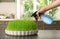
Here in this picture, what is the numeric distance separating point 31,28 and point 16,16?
295 cm

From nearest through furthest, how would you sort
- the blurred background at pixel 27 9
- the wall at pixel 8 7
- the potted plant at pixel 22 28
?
the potted plant at pixel 22 28
the blurred background at pixel 27 9
the wall at pixel 8 7

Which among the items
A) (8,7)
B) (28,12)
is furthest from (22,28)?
(8,7)

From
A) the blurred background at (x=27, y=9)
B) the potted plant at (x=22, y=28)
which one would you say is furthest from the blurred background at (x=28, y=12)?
the potted plant at (x=22, y=28)

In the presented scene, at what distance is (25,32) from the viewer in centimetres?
163

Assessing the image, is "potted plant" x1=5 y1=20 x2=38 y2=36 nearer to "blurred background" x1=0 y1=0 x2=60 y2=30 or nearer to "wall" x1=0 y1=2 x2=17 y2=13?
"blurred background" x1=0 y1=0 x2=60 y2=30

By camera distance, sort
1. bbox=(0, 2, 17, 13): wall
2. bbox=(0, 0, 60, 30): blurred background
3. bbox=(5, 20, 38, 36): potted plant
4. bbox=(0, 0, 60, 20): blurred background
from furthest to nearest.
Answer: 1. bbox=(0, 2, 17, 13): wall
2. bbox=(0, 0, 60, 20): blurred background
3. bbox=(0, 0, 60, 30): blurred background
4. bbox=(5, 20, 38, 36): potted plant

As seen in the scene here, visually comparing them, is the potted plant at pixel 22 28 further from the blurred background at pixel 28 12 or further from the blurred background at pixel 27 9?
the blurred background at pixel 27 9

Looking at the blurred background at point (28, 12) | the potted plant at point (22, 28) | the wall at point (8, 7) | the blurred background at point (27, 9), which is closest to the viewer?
the potted plant at point (22, 28)

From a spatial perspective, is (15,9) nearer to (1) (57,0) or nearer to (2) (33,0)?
(2) (33,0)

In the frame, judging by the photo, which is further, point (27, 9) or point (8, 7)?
point (8, 7)

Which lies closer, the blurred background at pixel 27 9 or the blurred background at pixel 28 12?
the blurred background at pixel 28 12

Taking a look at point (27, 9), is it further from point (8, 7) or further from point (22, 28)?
point (22, 28)

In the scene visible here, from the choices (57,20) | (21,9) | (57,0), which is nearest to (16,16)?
(21,9)

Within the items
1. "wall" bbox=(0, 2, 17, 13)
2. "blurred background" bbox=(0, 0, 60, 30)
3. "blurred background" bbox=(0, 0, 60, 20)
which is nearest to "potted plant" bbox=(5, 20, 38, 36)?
"blurred background" bbox=(0, 0, 60, 30)
